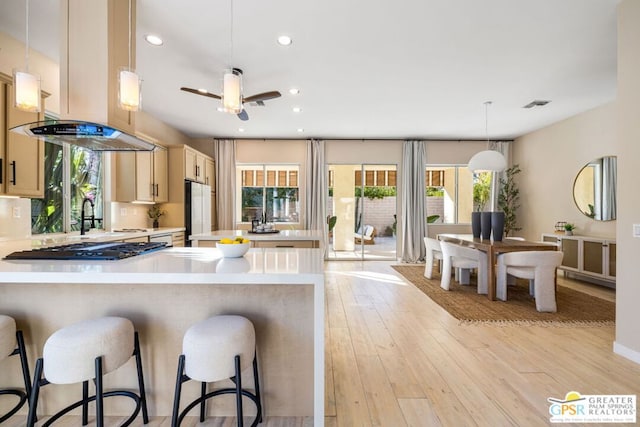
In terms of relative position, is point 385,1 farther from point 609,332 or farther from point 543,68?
point 609,332

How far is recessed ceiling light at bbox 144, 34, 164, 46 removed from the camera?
287cm

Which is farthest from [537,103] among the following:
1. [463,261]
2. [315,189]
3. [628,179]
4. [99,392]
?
[99,392]

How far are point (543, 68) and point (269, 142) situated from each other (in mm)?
5068

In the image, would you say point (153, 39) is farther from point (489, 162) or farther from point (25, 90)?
point (489, 162)

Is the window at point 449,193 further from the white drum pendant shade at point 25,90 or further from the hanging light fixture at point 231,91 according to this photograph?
the white drum pendant shade at point 25,90

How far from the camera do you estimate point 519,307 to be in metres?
3.66

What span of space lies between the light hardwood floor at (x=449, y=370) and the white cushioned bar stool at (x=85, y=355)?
20.5 inches

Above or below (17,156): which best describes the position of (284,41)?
above

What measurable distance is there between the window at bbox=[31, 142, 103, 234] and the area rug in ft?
15.4

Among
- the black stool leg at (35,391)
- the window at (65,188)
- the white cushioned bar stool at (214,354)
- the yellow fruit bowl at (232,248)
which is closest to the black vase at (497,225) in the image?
the yellow fruit bowl at (232,248)

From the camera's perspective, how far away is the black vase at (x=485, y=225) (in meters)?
4.35

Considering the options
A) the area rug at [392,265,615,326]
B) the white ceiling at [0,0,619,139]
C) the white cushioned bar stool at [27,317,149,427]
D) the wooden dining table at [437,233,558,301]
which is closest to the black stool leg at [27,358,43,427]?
the white cushioned bar stool at [27,317,149,427]

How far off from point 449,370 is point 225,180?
5856mm

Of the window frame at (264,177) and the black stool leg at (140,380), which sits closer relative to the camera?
the black stool leg at (140,380)
